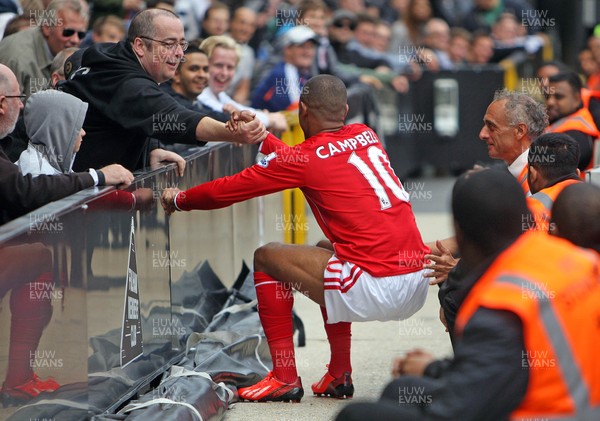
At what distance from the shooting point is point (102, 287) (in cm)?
561

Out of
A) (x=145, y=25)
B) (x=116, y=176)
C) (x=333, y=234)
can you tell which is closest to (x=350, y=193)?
(x=333, y=234)

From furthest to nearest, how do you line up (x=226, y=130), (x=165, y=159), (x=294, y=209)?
(x=294, y=209) < (x=165, y=159) < (x=226, y=130)

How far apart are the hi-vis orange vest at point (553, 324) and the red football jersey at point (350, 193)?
9.51ft

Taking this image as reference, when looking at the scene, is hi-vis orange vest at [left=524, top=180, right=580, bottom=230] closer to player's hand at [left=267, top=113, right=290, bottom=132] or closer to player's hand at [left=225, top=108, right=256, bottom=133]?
player's hand at [left=225, top=108, right=256, bottom=133]

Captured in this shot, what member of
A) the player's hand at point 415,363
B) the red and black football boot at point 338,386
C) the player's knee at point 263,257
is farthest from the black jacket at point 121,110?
the player's hand at point 415,363

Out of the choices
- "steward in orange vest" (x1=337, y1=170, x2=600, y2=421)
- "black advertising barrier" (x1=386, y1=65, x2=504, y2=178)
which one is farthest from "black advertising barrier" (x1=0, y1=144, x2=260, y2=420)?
Answer: "black advertising barrier" (x1=386, y1=65, x2=504, y2=178)

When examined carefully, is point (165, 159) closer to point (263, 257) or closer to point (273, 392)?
point (263, 257)

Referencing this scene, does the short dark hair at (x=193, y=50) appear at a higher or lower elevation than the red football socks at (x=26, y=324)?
higher

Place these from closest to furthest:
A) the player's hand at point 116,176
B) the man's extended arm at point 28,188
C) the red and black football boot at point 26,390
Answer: the red and black football boot at point 26,390, the man's extended arm at point 28,188, the player's hand at point 116,176

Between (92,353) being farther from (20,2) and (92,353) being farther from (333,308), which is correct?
(20,2)

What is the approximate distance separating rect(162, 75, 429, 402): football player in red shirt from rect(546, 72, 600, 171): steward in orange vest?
2966 millimetres

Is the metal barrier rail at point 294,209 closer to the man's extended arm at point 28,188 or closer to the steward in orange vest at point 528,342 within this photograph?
the man's extended arm at point 28,188

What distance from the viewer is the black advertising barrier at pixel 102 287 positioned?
464 centimetres

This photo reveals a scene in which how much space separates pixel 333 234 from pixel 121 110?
1441 millimetres
